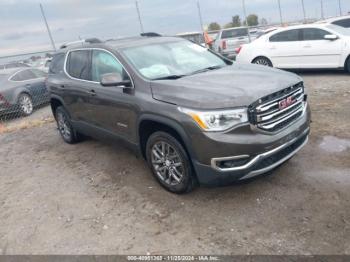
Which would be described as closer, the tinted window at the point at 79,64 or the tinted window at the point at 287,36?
the tinted window at the point at 79,64

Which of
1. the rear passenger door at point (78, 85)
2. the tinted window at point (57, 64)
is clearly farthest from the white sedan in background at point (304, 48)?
the rear passenger door at point (78, 85)

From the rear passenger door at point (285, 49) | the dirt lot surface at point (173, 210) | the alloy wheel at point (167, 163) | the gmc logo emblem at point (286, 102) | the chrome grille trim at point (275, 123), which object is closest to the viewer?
the dirt lot surface at point (173, 210)

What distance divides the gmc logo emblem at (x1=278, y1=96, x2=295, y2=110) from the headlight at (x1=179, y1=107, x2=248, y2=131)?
0.52 metres

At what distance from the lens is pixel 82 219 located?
3.97m

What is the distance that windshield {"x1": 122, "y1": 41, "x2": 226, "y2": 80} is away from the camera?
4.40 meters

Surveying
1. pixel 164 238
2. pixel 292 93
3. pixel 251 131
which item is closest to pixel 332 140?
pixel 292 93

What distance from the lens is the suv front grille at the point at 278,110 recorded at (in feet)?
11.4

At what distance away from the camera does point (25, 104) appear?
420 inches

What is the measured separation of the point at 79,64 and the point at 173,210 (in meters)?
3.00

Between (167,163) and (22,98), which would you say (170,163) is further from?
(22,98)

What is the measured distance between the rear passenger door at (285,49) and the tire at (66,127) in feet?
22.2

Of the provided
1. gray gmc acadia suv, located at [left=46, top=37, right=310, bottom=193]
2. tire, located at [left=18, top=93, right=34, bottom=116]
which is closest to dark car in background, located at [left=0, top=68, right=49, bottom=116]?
tire, located at [left=18, top=93, right=34, bottom=116]

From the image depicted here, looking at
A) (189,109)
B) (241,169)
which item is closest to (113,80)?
(189,109)

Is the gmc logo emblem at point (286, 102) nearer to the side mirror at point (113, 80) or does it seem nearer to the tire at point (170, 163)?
the tire at point (170, 163)
